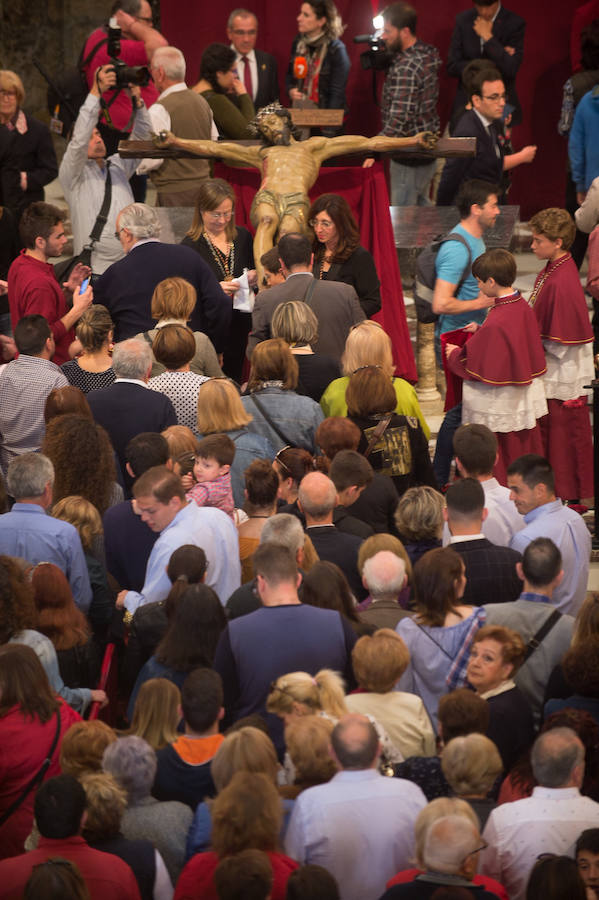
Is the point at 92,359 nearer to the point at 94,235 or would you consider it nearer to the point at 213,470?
the point at 213,470

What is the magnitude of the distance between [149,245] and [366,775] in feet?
13.1

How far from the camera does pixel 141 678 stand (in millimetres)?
4461

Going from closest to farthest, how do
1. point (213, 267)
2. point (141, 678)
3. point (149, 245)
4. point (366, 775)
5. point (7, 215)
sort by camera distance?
point (366, 775)
point (141, 678)
point (149, 245)
point (213, 267)
point (7, 215)

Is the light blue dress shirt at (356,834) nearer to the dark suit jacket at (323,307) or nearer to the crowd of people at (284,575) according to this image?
the crowd of people at (284,575)

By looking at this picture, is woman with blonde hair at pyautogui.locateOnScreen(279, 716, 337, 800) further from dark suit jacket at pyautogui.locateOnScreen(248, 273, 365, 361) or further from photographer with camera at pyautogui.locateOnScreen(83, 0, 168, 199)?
photographer with camera at pyautogui.locateOnScreen(83, 0, 168, 199)

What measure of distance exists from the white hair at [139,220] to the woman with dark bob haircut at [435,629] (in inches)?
124

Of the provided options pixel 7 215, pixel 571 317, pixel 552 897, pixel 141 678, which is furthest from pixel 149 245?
pixel 552 897

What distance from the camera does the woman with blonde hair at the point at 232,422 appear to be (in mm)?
5645

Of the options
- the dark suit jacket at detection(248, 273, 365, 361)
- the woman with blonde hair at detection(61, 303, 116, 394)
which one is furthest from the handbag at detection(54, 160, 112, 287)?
the woman with blonde hair at detection(61, 303, 116, 394)

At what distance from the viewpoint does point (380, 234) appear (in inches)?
354

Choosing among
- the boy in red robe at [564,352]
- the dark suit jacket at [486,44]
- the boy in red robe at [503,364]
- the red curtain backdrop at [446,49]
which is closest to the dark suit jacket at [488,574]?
the boy in red robe at [503,364]

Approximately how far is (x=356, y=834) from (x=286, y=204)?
17.5 feet

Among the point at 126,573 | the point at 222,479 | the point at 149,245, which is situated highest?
the point at 149,245

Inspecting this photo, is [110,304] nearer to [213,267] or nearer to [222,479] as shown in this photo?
[213,267]
